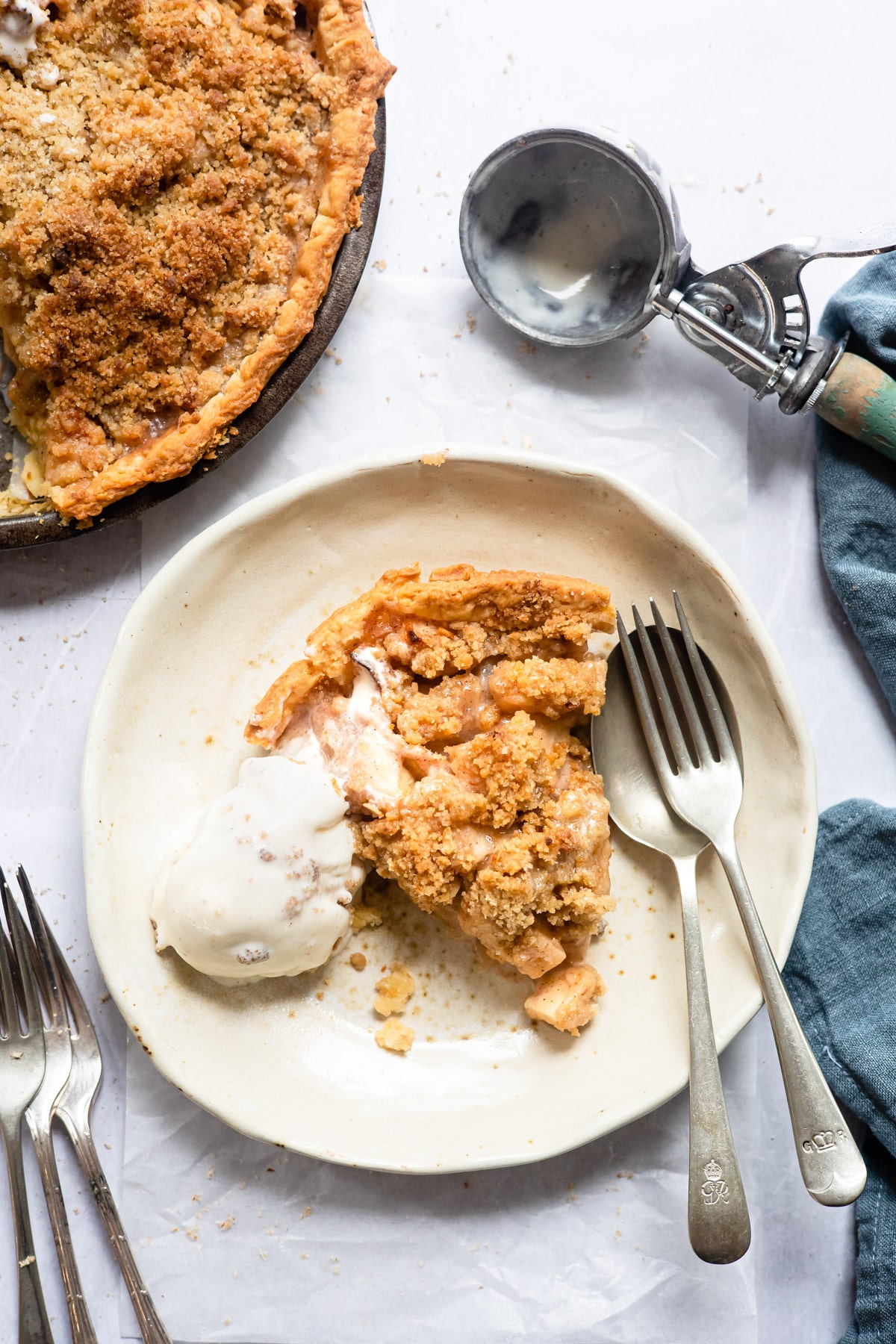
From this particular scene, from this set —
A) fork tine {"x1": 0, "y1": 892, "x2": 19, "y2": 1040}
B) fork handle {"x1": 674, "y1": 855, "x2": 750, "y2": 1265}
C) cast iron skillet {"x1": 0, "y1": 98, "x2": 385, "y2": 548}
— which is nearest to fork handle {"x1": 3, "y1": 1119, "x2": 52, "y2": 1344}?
fork tine {"x1": 0, "y1": 892, "x2": 19, "y2": 1040}

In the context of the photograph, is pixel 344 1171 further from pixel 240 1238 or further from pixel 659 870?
pixel 659 870

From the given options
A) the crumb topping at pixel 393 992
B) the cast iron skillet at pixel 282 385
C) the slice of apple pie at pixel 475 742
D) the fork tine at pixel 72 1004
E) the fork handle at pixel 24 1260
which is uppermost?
the cast iron skillet at pixel 282 385

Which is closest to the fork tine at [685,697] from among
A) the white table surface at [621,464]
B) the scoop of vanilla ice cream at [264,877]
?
the white table surface at [621,464]

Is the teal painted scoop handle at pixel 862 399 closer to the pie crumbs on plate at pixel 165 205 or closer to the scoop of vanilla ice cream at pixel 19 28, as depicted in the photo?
the pie crumbs on plate at pixel 165 205

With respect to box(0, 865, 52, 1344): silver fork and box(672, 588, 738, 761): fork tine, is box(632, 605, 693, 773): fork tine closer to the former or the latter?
box(672, 588, 738, 761): fork tine

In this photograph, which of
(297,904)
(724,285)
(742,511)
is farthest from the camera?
(742,511)

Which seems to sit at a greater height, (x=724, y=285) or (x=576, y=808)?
(x=724, y=285)

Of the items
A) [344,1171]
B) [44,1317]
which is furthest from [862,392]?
[44,1317]
